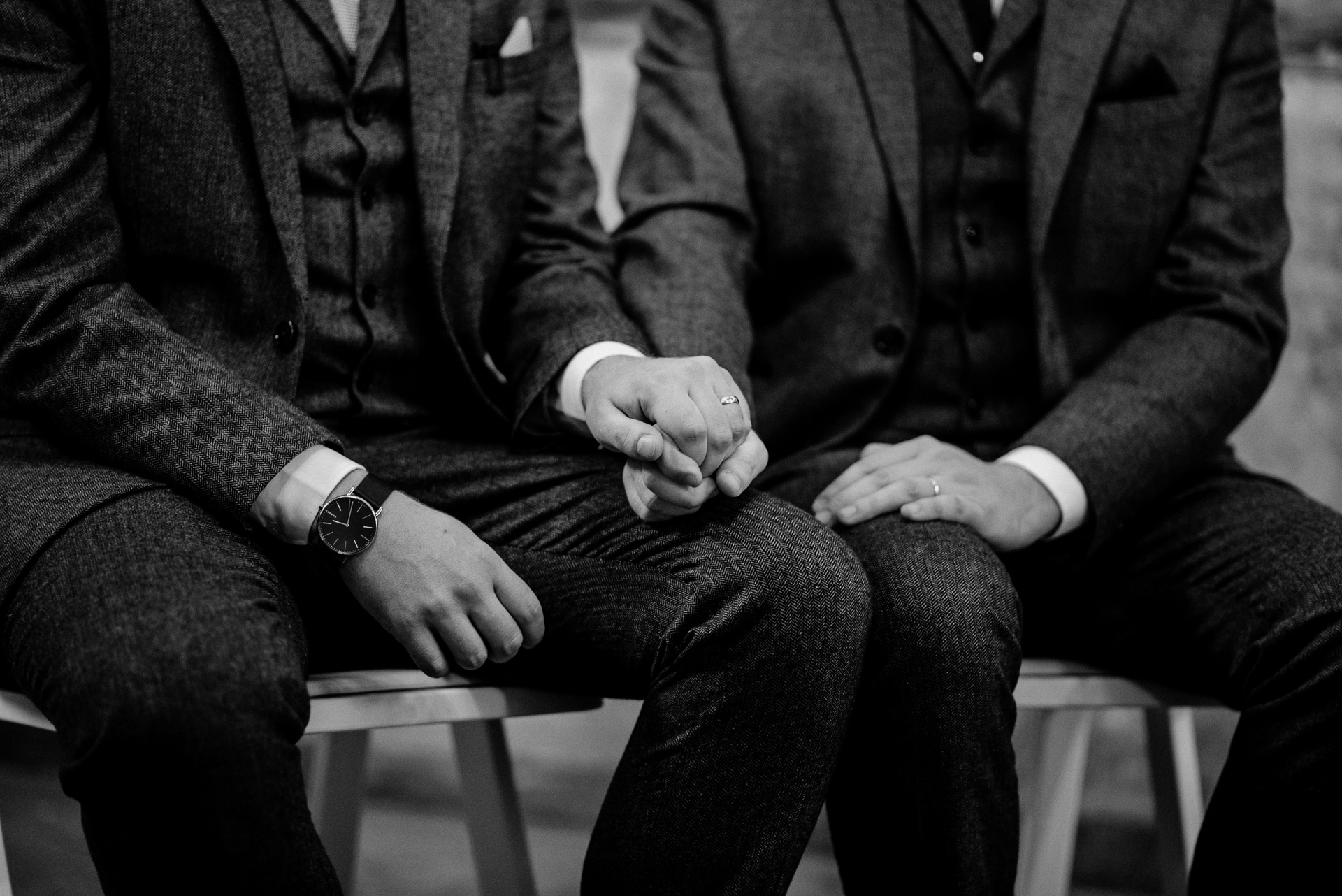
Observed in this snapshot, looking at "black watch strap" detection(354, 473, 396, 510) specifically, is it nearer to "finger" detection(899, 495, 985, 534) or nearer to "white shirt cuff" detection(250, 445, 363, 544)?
"white shirt cuff" detection(250, 445, 363, 544)

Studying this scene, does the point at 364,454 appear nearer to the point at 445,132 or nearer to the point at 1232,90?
the point at 445,132

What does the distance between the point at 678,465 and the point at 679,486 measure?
0.08ft

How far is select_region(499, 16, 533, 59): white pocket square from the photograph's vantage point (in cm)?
132

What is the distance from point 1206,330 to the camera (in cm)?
138

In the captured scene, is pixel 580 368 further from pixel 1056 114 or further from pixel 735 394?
pixel 1056 114

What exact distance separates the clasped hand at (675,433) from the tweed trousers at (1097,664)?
0.55 feet

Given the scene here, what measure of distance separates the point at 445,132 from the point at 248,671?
580 mm

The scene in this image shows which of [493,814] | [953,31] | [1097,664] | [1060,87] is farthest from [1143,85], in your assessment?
[493,814]

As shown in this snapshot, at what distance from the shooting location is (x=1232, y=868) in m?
1.15

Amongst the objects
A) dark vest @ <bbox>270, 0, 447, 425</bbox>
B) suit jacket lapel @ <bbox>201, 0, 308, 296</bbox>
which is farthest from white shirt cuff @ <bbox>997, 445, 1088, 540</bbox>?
suit jacket lapel @ <bbox>201, 0, 308, 296</bbox>

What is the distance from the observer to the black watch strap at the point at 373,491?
41.1 inches

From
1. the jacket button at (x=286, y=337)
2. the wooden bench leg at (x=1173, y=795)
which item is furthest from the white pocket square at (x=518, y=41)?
the wooden bench leg at (x=1173, y=795)

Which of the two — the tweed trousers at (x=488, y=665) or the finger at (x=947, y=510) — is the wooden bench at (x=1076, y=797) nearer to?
the finger at (x=947, y=510)

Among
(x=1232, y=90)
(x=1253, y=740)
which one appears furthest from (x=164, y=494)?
(x=1232, y=90)
